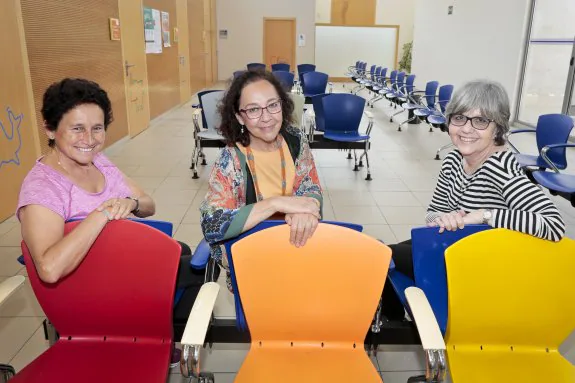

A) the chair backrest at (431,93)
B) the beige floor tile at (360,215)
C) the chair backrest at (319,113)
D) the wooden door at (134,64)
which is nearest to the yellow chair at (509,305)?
the beige floor tile at (360,215)

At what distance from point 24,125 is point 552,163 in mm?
4567

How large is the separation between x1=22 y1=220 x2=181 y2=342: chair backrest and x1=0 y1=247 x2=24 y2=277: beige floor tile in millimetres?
1668

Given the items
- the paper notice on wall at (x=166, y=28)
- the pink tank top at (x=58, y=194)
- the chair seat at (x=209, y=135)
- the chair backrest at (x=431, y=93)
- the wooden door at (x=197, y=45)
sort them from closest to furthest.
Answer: the pink tank top at (x=58, y=194) < the chair seat at (x=209, y=135) < the chair backrest at (x=431, y=93) < the paper notice on wall at (x=166, y=28) < the wooden door at (x=197, y=45)

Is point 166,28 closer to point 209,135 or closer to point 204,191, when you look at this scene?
point 209,135

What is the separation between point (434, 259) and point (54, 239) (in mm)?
1275

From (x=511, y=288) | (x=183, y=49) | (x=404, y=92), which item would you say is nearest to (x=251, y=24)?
(x=183, y=49)

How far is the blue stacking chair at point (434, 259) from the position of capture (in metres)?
1.53

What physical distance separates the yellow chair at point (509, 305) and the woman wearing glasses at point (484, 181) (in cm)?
9

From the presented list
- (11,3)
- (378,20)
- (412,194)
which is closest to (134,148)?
(11,3)

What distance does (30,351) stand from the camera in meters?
2.16

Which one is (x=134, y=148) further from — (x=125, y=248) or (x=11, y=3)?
(x=125, y=248)

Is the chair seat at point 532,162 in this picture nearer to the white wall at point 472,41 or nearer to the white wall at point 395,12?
the white wall at point 472,41

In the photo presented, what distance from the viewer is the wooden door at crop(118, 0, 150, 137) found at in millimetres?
6562

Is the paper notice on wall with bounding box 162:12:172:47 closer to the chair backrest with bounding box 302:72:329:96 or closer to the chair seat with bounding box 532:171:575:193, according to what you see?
the chair backrest with bounding box 302:72:329:96
